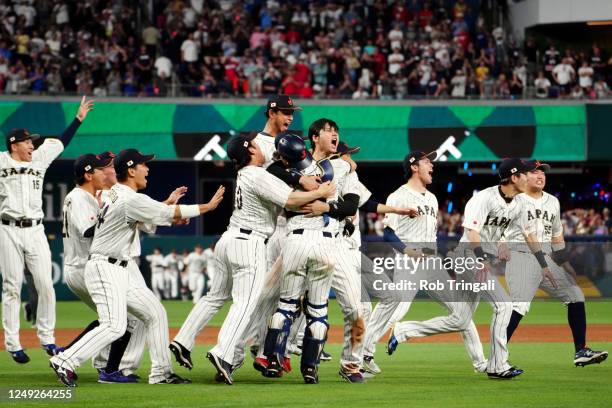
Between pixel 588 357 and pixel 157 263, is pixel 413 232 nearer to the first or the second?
pixel 588 357

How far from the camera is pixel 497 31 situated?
3020cm

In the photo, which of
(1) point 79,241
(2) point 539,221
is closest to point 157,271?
(1) point 79,241

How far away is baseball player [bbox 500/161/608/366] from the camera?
1118cm

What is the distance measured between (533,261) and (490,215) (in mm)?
744

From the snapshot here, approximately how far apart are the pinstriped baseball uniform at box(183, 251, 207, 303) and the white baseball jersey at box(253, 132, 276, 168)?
13891 mm

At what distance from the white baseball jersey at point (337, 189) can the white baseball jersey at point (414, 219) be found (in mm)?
1729

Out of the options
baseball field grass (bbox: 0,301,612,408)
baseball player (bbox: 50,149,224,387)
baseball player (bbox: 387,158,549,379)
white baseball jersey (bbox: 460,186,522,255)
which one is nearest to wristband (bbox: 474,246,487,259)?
baseball player (bbox: 387,158,549,379)

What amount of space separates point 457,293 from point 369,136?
16587 mm

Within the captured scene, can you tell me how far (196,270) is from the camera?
24656 millimetres

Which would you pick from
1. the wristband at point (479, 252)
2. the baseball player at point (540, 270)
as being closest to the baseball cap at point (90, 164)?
the wristband at point (479, 252)

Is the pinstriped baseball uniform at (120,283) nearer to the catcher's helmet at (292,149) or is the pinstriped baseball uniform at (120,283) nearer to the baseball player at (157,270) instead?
the catcher's helmet at (292,149)

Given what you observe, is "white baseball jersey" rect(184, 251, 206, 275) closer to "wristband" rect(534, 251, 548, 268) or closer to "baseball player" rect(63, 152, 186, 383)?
"baseball player" rect(63, 152, 186, 383)

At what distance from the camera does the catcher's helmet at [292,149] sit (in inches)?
370

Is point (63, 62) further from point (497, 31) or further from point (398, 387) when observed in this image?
point (398, 387)
